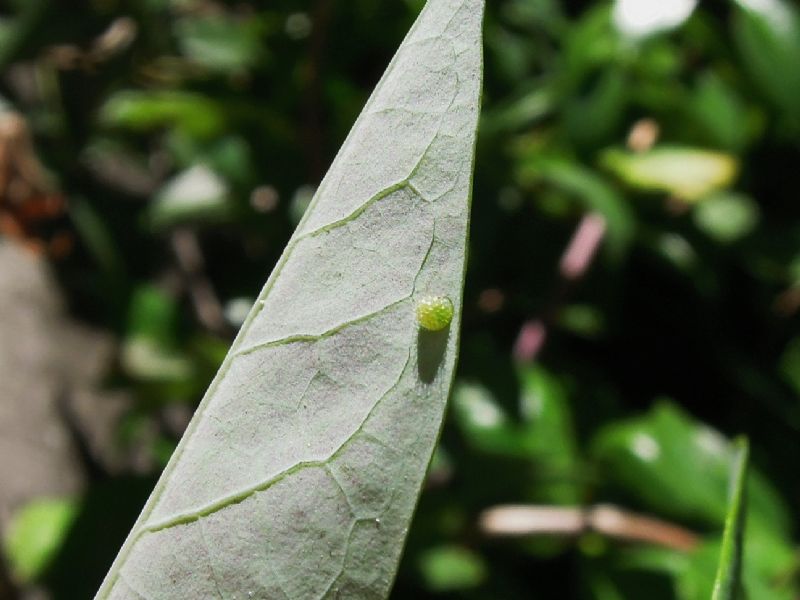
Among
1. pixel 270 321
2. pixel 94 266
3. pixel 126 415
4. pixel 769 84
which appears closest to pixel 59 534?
pixel 126 415

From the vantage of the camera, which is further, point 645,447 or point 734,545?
point 645,447

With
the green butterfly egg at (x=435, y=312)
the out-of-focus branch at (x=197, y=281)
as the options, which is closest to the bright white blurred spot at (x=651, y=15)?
the green butterfly egg at (x=435, y=312)

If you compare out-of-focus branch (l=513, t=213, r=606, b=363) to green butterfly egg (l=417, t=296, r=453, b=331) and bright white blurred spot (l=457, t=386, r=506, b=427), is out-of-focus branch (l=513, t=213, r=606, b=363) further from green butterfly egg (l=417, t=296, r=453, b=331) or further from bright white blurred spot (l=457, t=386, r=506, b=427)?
green butterfly egg (l=417, t=296, r=453, b=331)

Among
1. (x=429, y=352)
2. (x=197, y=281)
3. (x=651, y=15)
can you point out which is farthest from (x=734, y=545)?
(x=197, y=281)

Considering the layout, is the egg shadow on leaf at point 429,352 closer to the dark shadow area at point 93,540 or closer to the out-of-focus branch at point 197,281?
the dark shadow area at point 93,540

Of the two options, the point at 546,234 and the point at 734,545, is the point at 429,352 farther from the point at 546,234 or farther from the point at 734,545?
the point at 546,234
